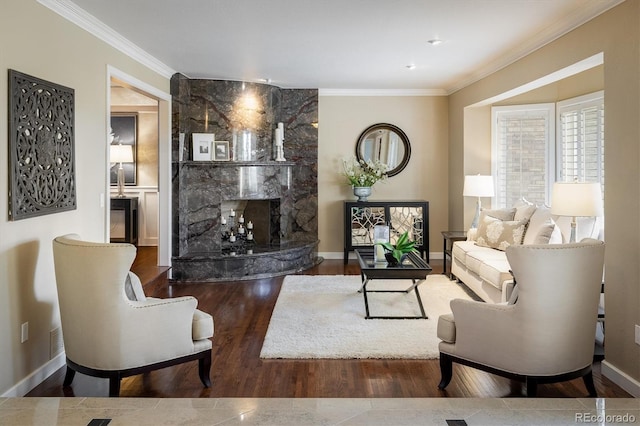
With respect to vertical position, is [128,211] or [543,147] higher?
[543,147]

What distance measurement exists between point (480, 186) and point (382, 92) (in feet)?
7.25

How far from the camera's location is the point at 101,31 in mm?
4086

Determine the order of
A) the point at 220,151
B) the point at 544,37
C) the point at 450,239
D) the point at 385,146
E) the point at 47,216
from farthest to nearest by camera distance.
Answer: the point at 385,146
the point at 220,151
the point at 450,239
the point at 544,37
the point at 47,216

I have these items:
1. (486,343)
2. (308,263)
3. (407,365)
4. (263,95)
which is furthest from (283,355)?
(263,95)

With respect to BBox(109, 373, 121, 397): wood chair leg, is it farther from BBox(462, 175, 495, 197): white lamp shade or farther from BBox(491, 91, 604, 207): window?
BBox(491, 91, 604, 207): window

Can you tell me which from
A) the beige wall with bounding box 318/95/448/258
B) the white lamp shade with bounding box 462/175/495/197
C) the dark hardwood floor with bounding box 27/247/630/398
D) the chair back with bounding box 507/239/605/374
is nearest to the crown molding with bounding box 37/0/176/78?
the dark hardwood floor with bounding box 27/247/630/398

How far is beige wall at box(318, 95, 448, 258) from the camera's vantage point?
7453mm

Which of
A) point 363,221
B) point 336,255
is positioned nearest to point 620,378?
point 363,221

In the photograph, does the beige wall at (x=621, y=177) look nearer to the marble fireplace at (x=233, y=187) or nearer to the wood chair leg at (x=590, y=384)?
the wood chair leg at (x=590, y=384)

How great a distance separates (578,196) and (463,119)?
3.20m

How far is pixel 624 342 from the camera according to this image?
3.08 meters

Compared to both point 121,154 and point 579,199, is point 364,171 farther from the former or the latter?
point 121,154

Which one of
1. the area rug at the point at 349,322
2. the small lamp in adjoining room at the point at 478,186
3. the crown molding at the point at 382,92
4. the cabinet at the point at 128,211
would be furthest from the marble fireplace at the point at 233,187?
the small lamp in adjoining room at the point at 478,186

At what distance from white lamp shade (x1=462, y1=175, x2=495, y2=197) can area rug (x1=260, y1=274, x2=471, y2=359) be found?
1.15 m
